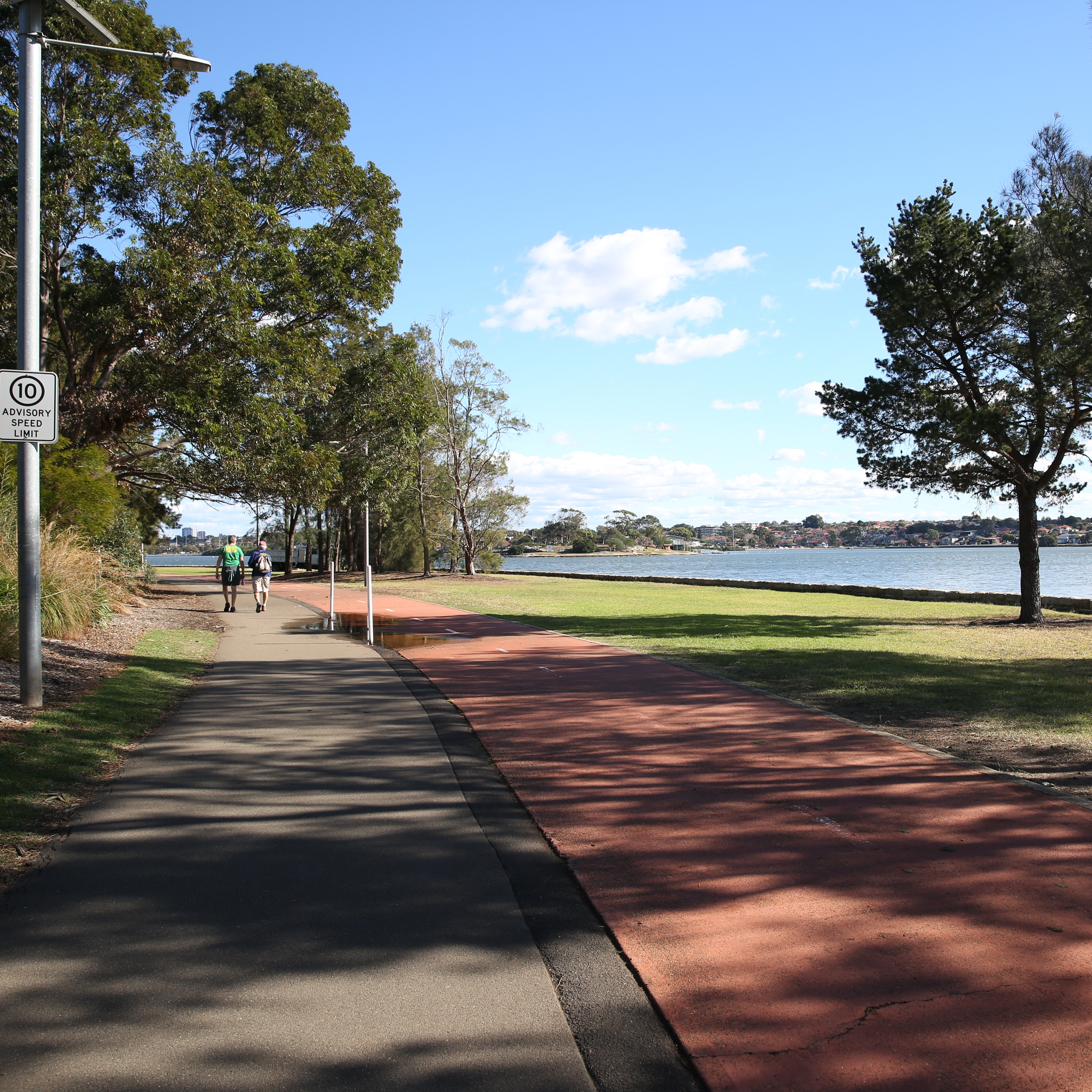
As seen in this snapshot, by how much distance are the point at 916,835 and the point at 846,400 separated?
2108 cm

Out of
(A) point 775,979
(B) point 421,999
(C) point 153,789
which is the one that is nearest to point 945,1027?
(A) point 775,979

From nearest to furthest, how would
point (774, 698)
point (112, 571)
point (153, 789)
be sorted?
point (153, 789) → point (774, 698) → point (112, 571)

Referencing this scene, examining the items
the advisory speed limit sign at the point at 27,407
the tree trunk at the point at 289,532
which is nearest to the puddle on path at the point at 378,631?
the advisory speed limit sign at the point at 27,407

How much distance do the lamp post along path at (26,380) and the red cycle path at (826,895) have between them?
4.25m

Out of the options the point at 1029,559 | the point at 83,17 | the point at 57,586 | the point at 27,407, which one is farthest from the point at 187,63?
the point at 1029,559

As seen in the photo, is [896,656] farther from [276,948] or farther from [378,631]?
[276,948]

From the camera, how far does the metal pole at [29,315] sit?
8.13 meters

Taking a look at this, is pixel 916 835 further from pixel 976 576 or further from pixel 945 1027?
pixel 976 576

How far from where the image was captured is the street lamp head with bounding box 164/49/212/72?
32.0ft

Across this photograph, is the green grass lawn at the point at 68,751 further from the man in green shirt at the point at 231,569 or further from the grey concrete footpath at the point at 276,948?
the man in green shirt at the point at 231,569

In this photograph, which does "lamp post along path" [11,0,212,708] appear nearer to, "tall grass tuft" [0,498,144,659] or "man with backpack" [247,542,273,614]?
"tall grass tuft" [0,498,144,659]

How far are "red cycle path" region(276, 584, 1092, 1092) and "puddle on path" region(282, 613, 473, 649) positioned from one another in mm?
7479

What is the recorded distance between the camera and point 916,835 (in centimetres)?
527

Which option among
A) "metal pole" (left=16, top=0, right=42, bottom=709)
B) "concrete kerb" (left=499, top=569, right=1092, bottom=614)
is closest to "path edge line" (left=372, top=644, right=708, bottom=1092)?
"metal pole" (left=16, top=0, right=42, bottom=709)
